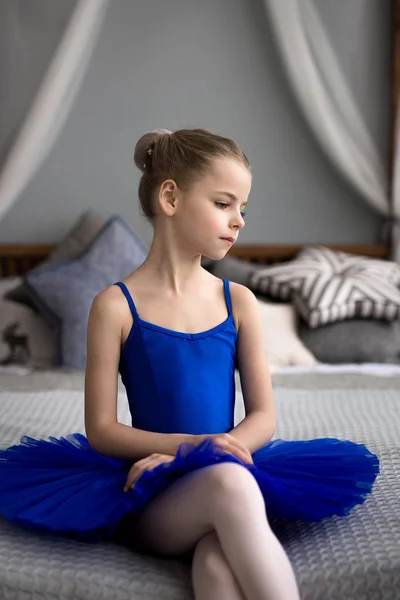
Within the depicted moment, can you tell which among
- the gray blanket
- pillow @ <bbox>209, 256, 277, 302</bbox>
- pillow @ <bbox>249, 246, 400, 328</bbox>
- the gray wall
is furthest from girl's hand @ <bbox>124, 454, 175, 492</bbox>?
the gray wall

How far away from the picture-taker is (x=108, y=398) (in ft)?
4.30

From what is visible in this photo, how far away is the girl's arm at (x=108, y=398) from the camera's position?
4.09ft

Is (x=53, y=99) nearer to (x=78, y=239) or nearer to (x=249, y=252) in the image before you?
(x=78, y=239)

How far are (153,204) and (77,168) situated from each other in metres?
2.50

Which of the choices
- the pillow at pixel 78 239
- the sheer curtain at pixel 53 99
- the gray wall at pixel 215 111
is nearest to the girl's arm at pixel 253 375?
the pillow at pixel 78 239

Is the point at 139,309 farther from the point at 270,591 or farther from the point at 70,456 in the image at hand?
the point at 270,591

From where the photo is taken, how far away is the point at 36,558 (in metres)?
1.15

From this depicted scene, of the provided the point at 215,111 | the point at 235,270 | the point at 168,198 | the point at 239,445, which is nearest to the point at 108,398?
the point at 239,445

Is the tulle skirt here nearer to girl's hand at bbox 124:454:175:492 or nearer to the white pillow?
girl's hand at bbox 124:454:175:492

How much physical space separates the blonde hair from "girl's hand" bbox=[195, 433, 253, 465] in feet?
1.42

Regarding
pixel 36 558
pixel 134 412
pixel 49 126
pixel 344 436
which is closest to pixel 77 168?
pixel 49 126

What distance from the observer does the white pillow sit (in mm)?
2963

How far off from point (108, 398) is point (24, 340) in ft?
6.12

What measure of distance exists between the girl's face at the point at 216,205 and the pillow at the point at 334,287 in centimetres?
172
